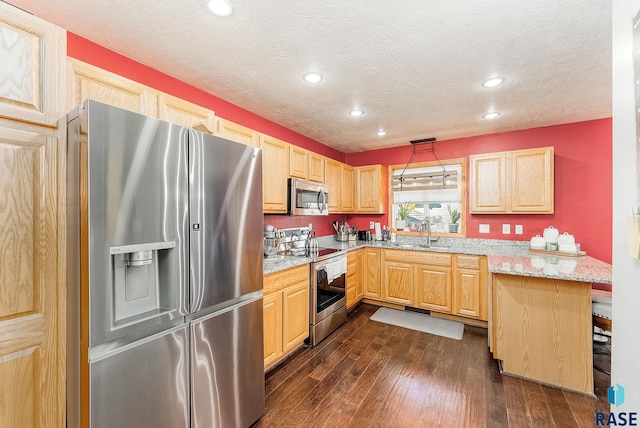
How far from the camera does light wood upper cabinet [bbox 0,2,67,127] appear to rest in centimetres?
101

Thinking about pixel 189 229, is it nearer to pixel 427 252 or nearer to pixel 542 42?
pixel 542 42

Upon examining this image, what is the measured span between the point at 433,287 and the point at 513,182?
→ 65.5 inches

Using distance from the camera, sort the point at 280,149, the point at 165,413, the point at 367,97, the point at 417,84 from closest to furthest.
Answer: the point at 165,413, the point at 417,84, the point at 367,97, the point at 280,149

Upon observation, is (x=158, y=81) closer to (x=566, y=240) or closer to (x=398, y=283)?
(x=398, y=283)

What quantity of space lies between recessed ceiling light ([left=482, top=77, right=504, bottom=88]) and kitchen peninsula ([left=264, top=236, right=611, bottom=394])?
62.8 inches

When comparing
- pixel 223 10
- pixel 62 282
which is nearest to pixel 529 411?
pixel 62 282

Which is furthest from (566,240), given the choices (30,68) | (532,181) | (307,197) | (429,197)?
(30,68)

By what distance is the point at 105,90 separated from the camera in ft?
4.63

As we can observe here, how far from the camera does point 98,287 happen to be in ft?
3.41

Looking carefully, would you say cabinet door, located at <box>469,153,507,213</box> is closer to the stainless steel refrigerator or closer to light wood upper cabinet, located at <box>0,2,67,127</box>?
the stainless steel refrigerator

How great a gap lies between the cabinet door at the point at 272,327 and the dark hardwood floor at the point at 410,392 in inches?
7.9

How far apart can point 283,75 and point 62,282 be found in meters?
1.94

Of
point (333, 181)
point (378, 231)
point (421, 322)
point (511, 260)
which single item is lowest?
point (421, 322)

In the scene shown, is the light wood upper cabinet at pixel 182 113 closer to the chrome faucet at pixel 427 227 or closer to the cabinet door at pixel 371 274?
the cabinet door at pixel 371 274
